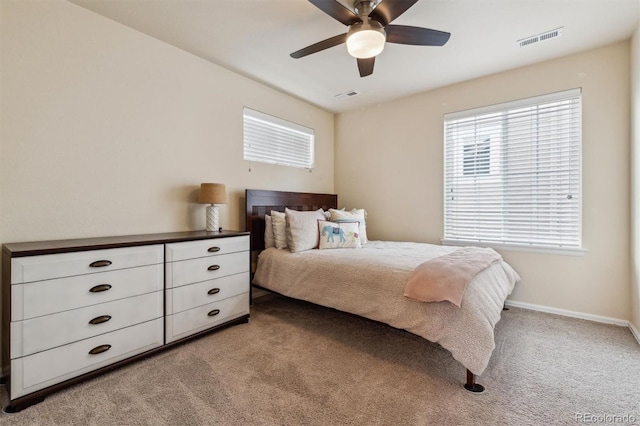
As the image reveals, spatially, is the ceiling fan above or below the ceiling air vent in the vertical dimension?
below

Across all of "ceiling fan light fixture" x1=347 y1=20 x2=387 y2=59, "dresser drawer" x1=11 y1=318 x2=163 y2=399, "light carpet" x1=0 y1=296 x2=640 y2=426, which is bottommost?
"light carpet" x1=0 y1=296 x2=640 y2=426

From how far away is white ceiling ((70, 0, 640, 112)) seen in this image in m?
2.17

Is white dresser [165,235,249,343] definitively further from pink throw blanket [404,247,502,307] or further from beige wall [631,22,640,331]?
beige wall [631,22,640,331]

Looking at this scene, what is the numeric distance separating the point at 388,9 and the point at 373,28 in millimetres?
140

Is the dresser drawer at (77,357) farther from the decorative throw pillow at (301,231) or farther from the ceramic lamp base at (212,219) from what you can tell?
the decorative throw pillow at (301,231)

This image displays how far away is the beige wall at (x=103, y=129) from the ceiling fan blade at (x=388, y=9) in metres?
1.91

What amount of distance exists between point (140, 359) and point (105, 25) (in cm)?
263

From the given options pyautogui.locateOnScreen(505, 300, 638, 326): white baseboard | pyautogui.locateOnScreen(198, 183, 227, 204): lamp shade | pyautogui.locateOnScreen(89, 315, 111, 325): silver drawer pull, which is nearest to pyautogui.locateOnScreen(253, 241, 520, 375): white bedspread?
pyautogui.locateOnScreen(505, 300, 638, 326): white baseboard

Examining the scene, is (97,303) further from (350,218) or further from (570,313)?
(570,313)

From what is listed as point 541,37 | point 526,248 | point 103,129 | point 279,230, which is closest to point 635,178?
point 526,248

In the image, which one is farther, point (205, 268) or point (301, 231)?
point (301, 231)

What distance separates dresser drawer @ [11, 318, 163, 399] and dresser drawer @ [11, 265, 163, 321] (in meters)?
0.24

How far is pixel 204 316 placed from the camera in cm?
246

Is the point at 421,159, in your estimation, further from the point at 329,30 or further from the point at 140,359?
the point at 140,359
